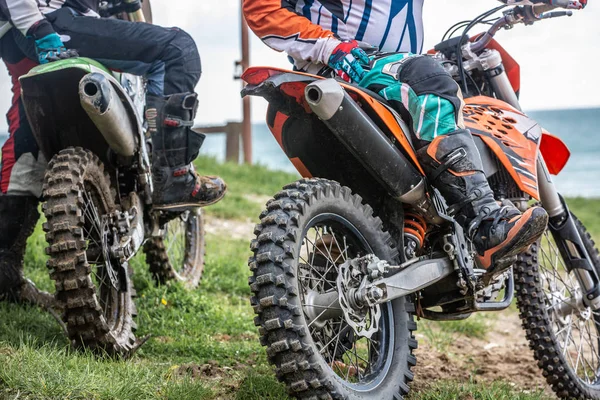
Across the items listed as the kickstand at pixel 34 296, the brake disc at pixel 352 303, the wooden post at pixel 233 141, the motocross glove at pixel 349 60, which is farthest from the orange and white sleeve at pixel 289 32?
the wooden post at pixel 233 141

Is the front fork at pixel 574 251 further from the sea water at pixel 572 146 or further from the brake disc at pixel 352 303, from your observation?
the sea water at pixel 572 146

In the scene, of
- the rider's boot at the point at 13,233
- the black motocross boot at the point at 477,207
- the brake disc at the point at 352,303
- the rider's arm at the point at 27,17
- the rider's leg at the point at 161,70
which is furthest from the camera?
the rider's boot at the point at 13,233

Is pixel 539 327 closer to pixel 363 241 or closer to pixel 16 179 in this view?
pixel 363 241

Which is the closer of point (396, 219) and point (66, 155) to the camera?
point (396, 219)

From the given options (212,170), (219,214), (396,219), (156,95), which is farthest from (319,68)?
(212,170)

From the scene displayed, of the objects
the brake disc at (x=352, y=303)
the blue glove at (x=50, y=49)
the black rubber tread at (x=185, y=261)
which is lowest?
the black rubber tread at (x=185, y=261)

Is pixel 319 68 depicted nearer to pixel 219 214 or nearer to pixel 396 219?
pixel 396 219

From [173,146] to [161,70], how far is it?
1.32ft

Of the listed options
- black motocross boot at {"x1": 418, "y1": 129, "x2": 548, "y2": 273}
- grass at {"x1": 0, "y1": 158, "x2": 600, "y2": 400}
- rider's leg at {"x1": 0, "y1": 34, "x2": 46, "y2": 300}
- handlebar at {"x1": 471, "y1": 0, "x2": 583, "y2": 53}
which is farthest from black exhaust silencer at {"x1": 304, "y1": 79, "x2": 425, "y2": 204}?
rider's leg at {"x1": 0, "y1": 34, "x2": 46, "y2": 300}

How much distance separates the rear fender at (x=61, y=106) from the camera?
3.59 metres

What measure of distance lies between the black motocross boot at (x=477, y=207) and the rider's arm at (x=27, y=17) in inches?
74.2

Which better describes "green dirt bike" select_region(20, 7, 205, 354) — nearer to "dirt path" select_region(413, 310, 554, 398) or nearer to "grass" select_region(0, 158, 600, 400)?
"grass" select_region(0, 158, 600, 400)

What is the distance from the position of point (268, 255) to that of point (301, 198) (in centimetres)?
27

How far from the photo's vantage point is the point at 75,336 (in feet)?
11.4
